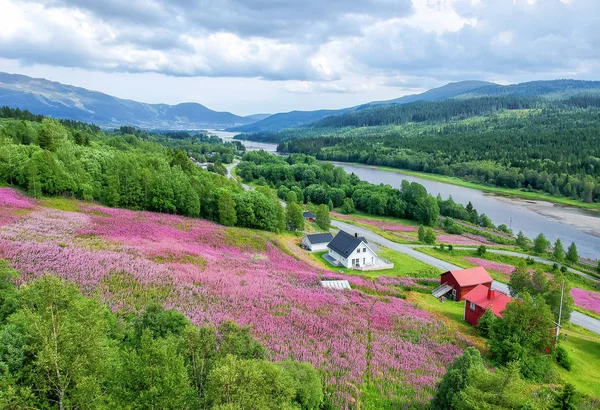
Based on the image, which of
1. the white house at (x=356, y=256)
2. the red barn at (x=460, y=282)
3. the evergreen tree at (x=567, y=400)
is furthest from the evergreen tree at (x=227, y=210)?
the evergreen tree at (x=567, y=400)

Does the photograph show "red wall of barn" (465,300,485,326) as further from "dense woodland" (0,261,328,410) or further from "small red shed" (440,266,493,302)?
"dense woodland" (0,261,328,410)

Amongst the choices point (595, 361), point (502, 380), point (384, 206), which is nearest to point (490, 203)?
point (384, 206)

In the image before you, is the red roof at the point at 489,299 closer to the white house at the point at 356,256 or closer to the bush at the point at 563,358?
the bush at the point at 563,358

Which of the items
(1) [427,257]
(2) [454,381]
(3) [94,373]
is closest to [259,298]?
(2) [454,381]

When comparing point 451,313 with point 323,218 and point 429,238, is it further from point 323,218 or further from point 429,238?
point 323,218

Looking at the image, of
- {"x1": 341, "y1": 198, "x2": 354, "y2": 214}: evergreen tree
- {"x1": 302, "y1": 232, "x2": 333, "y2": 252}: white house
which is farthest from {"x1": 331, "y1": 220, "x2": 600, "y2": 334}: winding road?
{"x1": 341, "y1": 198, "x2": 354, "y2": 214}: evergreen tree

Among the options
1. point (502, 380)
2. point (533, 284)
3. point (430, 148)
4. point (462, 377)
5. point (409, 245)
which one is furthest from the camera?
point (430, 148)

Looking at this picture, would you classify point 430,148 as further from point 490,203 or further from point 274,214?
point 274,214
